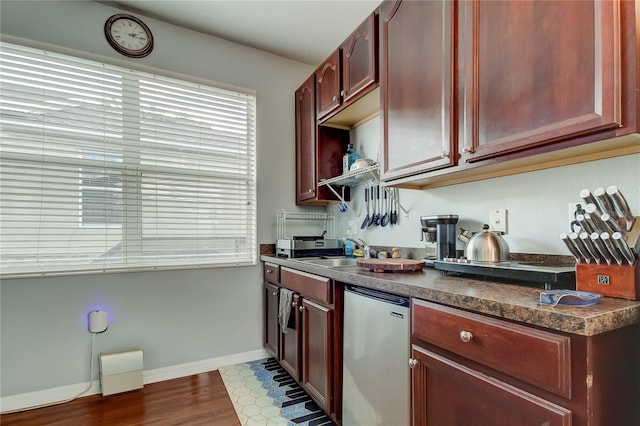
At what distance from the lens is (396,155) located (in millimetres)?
1658

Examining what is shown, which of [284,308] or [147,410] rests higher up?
[284,308]

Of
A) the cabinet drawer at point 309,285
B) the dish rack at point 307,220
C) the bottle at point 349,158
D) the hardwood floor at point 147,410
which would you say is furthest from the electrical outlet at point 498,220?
the hardwood floor at point 147,410

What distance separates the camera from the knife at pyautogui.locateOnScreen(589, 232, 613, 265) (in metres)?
→ 0.88

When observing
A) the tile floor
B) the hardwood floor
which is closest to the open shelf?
the tile floor

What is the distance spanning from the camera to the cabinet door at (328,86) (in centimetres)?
218

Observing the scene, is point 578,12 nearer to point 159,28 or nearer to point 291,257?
point 291,257

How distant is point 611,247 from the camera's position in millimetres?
871

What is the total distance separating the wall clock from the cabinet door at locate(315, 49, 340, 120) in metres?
1.30

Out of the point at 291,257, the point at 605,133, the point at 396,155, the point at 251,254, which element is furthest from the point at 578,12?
the point at 251,254

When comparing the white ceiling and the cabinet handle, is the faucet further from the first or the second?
the white ceiling

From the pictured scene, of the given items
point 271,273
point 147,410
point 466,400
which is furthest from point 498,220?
point 147,410

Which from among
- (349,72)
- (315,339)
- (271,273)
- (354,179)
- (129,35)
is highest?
(129,35)

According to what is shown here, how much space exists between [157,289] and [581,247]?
8.17 ft

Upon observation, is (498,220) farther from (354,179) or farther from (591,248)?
(354,179)
